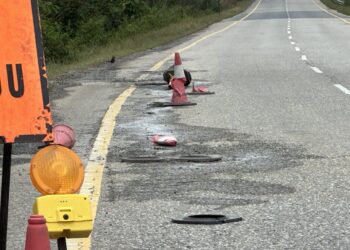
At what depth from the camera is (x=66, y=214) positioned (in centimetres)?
341

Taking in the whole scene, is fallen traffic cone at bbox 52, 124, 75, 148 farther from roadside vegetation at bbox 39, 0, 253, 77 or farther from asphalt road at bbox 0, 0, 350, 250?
roadside vegetation at bbox 39, 0, 253, 77

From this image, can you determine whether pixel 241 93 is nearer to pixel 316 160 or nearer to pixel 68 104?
pixel 68 104

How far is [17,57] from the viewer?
3.68 m

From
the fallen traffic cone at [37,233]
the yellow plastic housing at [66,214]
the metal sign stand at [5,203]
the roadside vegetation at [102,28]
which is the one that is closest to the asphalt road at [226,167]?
the metal sign stand at [5,203]

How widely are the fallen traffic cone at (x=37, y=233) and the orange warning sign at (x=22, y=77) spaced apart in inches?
24.1

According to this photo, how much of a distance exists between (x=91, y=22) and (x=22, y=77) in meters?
30.8

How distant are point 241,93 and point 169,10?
37.7 meters

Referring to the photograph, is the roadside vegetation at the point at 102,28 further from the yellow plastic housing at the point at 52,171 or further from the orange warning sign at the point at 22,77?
the yellow plastic housing at the point at 52,171

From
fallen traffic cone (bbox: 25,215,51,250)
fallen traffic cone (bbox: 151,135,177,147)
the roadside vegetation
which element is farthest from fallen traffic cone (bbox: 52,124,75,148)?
the roadside vegetation

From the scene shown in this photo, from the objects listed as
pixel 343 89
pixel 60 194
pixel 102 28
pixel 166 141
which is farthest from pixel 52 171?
pixel 102 28

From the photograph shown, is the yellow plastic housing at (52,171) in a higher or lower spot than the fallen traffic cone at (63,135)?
higher

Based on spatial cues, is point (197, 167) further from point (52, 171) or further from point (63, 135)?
point (52, 171)

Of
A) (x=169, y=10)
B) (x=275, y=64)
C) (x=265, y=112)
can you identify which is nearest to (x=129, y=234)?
(x=265, y=112)

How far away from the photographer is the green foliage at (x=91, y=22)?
1016 inches
